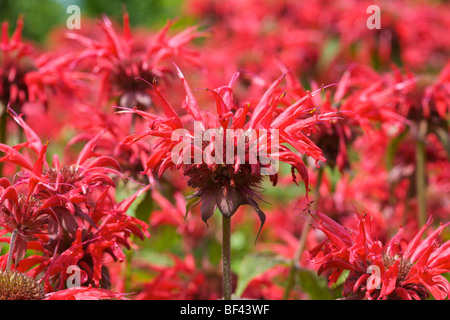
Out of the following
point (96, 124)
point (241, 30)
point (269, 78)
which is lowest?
point (96, 124)

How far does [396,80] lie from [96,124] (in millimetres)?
1113

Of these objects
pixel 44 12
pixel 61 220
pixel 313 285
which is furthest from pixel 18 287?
pixel 44 12

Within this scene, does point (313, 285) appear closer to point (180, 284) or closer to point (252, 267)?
point (252, 267)

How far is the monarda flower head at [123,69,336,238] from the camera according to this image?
116cm

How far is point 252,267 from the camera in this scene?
1.60m

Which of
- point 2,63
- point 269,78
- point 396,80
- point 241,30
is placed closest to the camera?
point 2,63

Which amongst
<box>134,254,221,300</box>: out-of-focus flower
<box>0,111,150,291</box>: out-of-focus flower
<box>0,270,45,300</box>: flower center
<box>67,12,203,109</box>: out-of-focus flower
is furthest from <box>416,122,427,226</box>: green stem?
<box>0,270,45,300</box>: flower center

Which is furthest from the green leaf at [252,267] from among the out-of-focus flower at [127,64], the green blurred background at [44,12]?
the green blurred background at [44,12]

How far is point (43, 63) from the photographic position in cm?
202

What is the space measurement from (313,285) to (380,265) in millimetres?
470

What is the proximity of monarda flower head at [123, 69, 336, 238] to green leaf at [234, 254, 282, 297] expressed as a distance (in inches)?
15.4

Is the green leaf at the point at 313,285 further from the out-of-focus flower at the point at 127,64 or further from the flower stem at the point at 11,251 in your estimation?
the flower stem at the point at 11,251
